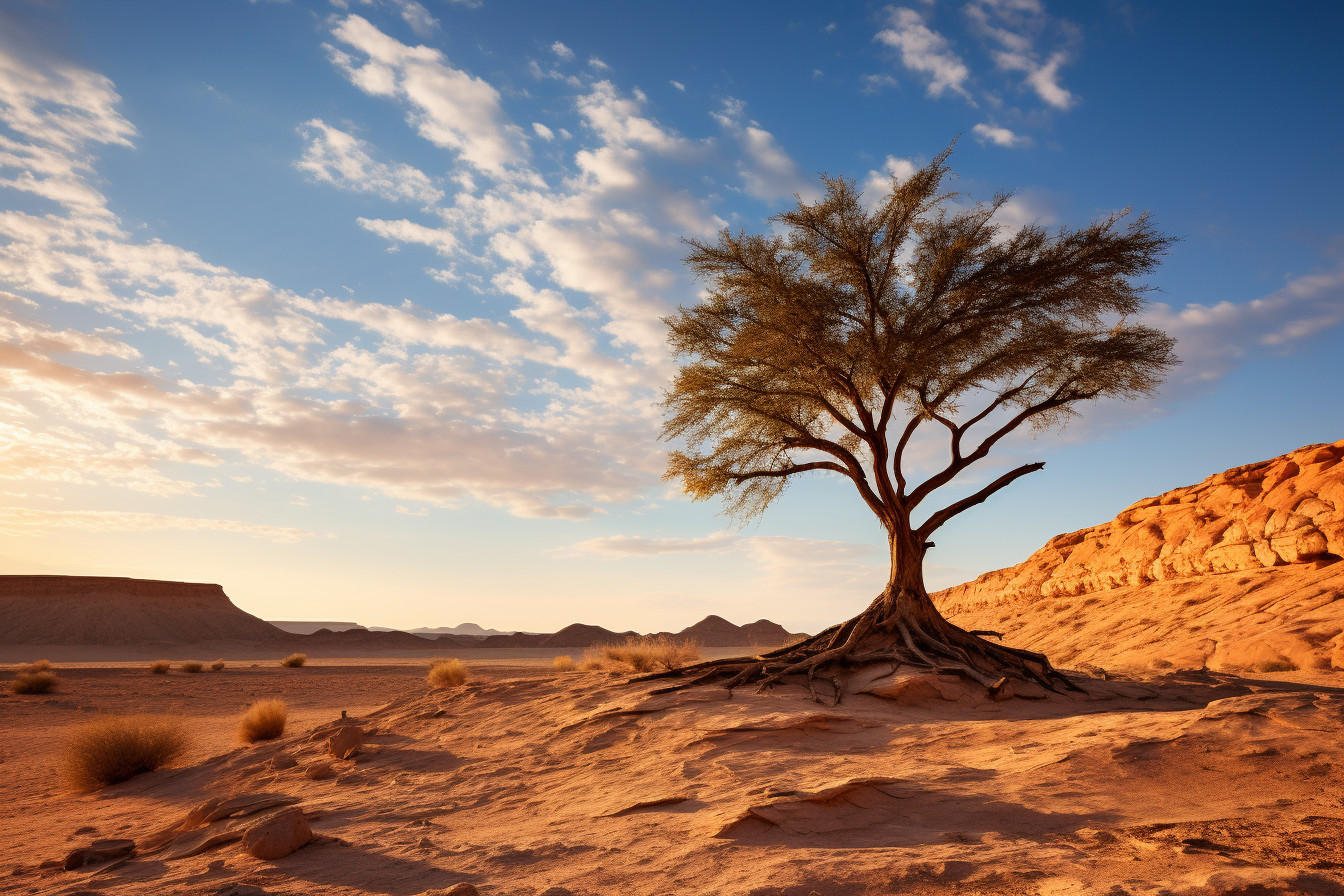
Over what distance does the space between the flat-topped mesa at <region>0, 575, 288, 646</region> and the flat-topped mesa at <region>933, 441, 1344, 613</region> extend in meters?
69.0

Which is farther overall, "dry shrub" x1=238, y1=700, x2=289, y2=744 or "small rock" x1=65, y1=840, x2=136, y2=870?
"dry shrub" x1=238, y1=700, x2=289, y2=744

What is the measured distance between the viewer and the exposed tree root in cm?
1145

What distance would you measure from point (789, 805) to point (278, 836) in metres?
4.45

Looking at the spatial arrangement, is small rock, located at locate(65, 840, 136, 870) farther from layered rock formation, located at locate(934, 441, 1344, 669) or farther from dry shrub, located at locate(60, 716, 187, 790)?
layered rock formation, located at locate(934, 441, 1344, 669)

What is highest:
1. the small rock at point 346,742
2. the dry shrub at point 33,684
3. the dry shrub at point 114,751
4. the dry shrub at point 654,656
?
the dry shrub at point 654,656

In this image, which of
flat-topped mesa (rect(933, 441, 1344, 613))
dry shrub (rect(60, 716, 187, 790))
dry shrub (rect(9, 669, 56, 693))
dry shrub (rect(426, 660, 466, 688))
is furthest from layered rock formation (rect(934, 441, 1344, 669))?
dry shrub (rect(9, 669, 56, 693))

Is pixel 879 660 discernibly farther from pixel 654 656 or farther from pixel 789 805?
pixel 789 805

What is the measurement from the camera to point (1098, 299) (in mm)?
13391

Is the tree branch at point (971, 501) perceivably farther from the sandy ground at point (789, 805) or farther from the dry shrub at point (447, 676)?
the dry shrub at point (447, 676)

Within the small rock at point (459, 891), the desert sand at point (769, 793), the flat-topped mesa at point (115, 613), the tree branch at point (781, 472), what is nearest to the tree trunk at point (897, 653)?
the desert sand at point (769, 793)

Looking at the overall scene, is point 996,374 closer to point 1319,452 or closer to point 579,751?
point 579,751

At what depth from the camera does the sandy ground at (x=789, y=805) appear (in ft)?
15.4

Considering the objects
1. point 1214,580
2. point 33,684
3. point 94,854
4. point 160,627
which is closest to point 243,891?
point 94,854

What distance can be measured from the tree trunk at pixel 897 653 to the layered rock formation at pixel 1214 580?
617 cm
